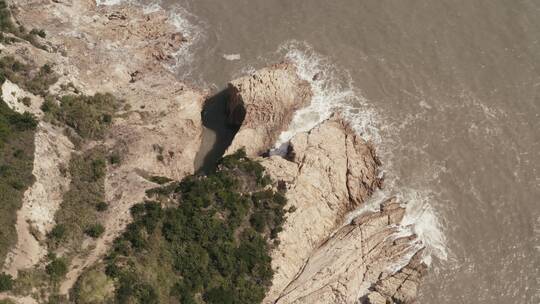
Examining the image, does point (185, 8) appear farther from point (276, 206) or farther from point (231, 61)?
point (276, 206)

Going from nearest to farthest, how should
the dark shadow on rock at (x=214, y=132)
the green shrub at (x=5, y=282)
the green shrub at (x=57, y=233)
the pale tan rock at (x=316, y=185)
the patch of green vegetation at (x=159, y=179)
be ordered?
the green shrub at (x=5, y=282) < the green shrub at (x=57, y=233) < the pale tan rock at (x=316, y=185) < the patch of green vegetation at (x=159, y=179) < the dark shadow on rock at (x=214, y=132)

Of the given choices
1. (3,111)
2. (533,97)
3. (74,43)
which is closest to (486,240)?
(533,97)

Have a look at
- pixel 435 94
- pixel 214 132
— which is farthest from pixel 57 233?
pixel 435 94

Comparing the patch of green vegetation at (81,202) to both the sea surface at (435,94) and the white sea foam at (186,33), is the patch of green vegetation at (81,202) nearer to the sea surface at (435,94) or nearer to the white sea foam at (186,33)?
the sea surface at (435,94)

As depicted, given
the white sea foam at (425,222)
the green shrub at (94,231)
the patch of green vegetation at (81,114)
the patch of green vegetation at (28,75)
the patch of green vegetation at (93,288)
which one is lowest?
the patch of green vegetation at (93,288)

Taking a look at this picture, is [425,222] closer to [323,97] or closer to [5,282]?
[323,97]

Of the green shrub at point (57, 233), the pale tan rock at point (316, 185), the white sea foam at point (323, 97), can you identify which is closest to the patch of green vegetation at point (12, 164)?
the green shrub at point (57, 233)
